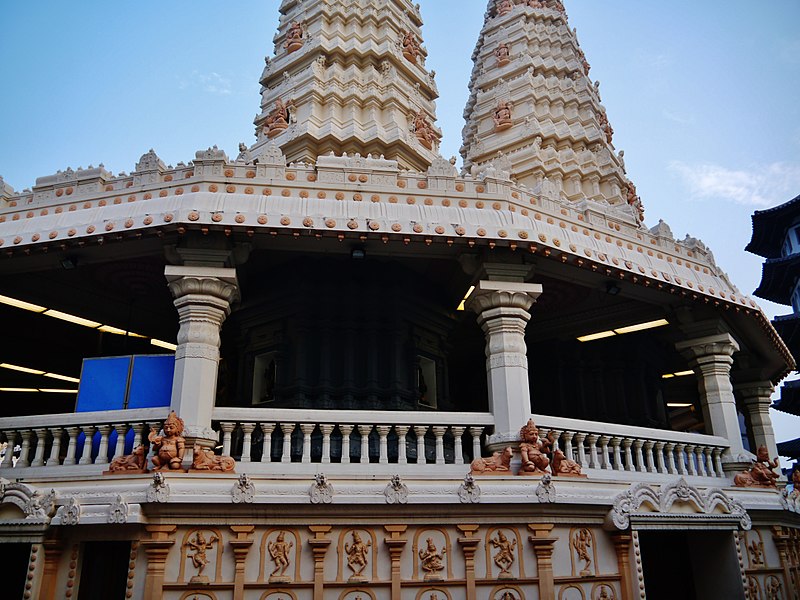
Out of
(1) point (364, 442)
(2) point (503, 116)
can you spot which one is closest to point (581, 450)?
(1) point (364, 442)

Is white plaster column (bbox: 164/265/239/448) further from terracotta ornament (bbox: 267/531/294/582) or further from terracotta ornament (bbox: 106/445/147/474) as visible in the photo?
terracotta ornament (bbox: 267/531/294/582)

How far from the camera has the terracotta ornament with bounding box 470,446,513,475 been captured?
8453 mm

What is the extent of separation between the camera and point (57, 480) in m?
8.07

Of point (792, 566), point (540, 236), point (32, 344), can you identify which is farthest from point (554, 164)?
point (32, 344)

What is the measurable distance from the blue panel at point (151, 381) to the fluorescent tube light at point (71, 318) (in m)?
3.64

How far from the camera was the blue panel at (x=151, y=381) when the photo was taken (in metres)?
9.69

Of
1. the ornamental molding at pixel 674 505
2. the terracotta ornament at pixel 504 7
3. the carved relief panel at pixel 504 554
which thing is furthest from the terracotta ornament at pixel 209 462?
the terracotta ornament at pixel 504 7

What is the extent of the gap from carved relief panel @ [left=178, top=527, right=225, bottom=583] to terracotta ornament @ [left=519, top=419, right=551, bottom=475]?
391cm

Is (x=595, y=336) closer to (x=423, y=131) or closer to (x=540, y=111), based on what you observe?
(x=423, y=131)

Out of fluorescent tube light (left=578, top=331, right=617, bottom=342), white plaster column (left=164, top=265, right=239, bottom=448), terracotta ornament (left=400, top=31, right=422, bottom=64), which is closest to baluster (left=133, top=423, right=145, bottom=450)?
white plaster column (left=164, top=265, right=239, bottom=448)

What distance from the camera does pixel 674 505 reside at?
29.3 feet

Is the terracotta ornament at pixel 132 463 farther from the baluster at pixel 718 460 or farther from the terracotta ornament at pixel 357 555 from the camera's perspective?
the baluster at pixel 718 460

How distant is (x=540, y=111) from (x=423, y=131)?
8.10 meters

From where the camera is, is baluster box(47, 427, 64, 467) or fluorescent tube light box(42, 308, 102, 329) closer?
baluster box(47, 427, 64, 467)
